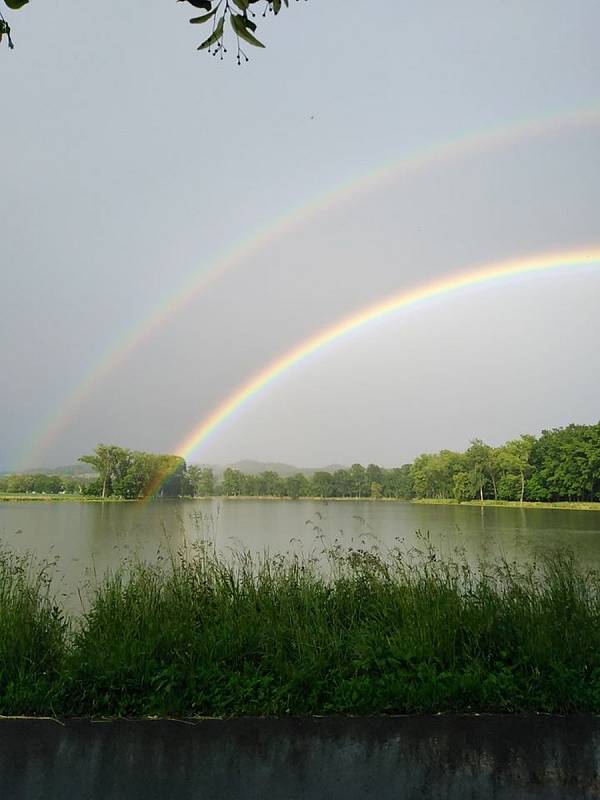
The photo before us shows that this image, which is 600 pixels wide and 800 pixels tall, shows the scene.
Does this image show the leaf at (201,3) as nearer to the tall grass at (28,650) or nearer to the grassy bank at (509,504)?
the tall grass at (28,650)

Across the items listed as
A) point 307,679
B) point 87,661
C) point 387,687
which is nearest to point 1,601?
point 87,661

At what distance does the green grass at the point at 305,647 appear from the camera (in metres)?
3.12

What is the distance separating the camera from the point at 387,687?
317 centimetres

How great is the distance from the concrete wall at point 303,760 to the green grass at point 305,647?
31 centimetres

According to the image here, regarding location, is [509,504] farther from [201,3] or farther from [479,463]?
[201,3]

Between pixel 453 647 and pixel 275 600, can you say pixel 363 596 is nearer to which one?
pixel 275 600

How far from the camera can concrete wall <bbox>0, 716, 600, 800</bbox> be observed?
261 cm

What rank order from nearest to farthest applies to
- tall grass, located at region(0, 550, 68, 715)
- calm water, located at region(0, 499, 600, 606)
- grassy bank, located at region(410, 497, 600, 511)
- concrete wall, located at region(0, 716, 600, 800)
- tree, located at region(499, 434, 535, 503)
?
concrete wall, located at region(0, 716, 600, 800), tall grass, located at region(0, 550, 68, 715), calm water, located at region(0, 499, 600, 606), grassy bank, located at region(410, 497, 600, 511), tree, located at region(499, 434, 535, 503)

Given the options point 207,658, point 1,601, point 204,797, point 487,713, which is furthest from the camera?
point 1,601

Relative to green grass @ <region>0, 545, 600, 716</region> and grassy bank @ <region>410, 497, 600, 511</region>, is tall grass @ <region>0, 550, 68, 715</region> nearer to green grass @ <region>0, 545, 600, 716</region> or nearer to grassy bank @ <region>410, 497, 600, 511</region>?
green grass @ <region>0, 545, 600, 716</region>

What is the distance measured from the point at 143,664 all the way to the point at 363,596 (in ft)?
6.04

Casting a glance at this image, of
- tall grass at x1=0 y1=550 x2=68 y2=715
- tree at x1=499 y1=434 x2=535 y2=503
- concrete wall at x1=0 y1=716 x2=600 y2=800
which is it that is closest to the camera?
concrete wall at x1=0 y1=716 x2=600 y2=800

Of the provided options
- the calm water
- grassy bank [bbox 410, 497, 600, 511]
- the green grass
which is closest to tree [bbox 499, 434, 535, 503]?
grassy bank [bbox 410, 497, 600, 511]

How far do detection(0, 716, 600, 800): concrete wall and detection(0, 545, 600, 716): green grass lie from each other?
1.02 feet
